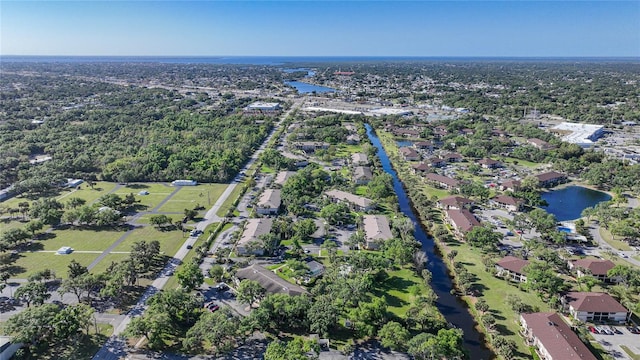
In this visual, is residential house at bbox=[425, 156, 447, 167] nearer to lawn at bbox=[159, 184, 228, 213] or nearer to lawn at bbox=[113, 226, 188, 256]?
lawn at bbox=[159, 184, 228, 213]

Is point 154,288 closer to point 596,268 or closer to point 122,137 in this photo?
point 596,268

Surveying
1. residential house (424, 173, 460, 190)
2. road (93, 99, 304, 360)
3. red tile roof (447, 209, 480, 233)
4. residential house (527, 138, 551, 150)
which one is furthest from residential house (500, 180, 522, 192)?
road (93, 99, 304, 360)

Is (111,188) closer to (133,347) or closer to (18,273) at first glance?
(18,273)

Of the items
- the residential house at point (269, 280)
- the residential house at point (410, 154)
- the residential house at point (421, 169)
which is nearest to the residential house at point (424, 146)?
the residential house at point (410, 154)

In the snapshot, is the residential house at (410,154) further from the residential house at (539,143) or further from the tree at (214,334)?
the tree at (214,334)

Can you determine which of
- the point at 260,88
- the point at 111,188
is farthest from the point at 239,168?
the point at 260,88

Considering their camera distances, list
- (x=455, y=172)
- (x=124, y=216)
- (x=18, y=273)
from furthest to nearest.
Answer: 1. (x=455, y=172)
2. (x=124, y=216)
3. (x=18, y=273)
